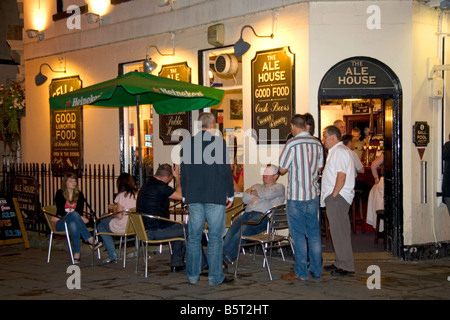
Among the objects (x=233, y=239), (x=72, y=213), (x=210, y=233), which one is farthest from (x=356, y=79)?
(x=72, y=213)

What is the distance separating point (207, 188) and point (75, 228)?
9.91ft

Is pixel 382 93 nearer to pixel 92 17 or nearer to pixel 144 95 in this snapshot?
pixel 144 95

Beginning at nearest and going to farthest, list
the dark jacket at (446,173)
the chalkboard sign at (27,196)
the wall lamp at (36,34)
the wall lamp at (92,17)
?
the dark jacket at (446,173) < the chalkboard sign at (27,196) < the wall lamp at (92,17) < the wall lamp at (36,34)

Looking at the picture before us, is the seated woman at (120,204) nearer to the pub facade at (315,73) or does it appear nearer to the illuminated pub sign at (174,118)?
the pub facade at (315,73)

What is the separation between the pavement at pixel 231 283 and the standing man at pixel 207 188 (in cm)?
41

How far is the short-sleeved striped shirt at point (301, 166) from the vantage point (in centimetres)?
770

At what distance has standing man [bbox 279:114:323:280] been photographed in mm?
7711

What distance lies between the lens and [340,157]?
792 cm

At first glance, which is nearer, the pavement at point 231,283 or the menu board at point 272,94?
the pavement at point 231,283

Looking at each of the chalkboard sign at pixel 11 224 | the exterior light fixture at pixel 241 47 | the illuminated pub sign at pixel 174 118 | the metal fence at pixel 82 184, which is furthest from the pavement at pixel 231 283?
the exterior light fixture at pixel 241 47

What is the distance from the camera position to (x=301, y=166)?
7.71m
